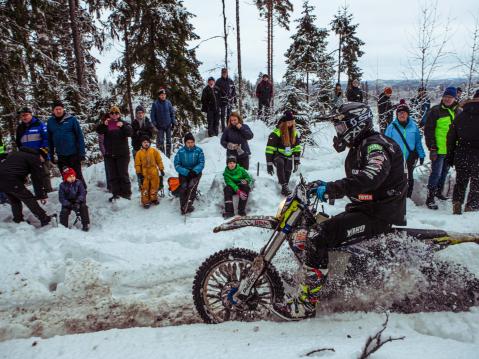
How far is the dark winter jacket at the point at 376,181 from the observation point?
123 inches

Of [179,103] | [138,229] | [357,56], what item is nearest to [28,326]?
[138,229]

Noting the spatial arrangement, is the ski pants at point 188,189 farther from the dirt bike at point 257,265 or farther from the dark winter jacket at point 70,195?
the dirt bike at point 257,265

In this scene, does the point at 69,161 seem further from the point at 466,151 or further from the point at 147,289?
the point at 466,151

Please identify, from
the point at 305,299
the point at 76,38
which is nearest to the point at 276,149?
the point at 305,299

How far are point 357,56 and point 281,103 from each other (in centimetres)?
2063

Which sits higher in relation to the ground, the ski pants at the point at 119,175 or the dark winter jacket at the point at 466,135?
the dark winter jacket at the point at 466,135

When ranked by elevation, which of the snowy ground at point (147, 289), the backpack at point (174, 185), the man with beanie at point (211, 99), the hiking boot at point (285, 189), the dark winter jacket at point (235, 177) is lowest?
the snowy ground at point (147, 289)

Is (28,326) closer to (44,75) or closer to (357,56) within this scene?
(44,75)

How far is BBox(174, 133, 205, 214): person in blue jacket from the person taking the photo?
24.5 ft

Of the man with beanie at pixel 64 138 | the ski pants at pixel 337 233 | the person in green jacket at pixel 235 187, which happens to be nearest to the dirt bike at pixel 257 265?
the ski pants at pixel 337 233

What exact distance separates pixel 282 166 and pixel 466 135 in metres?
3.73

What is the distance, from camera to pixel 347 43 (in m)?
29.6

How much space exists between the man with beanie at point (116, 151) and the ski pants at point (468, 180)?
7025mm

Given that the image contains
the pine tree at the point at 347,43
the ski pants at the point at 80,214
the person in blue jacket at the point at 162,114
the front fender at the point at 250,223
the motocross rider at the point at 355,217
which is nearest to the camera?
the motocross rider at the point at 355,217
